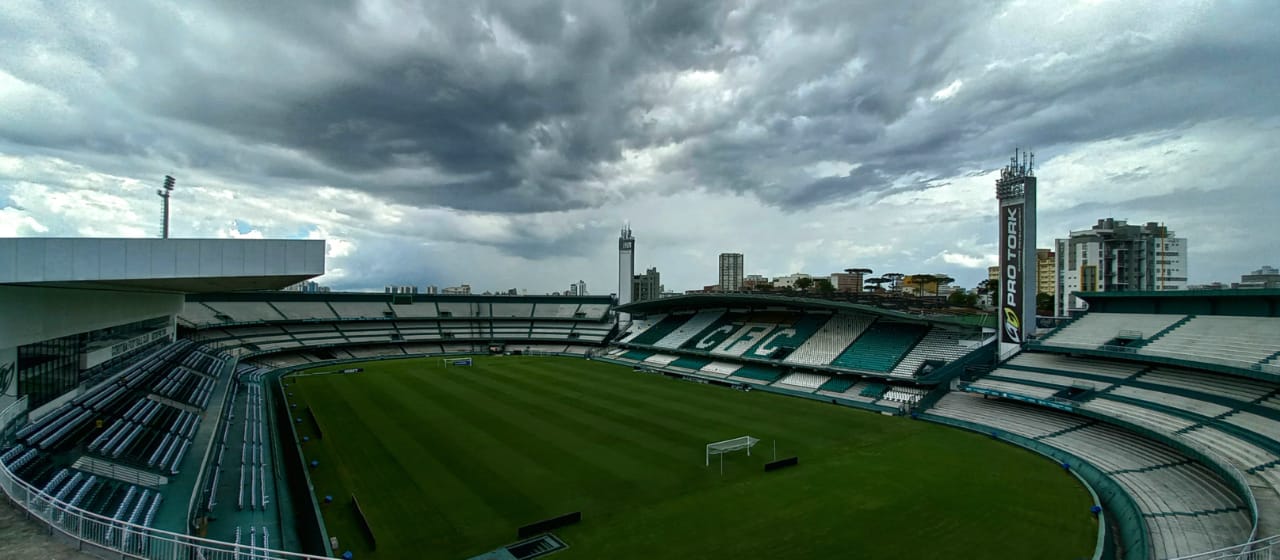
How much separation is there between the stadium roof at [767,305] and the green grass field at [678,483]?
29.6ft

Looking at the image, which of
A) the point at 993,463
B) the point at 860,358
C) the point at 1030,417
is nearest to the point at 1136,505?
the point at 993,463

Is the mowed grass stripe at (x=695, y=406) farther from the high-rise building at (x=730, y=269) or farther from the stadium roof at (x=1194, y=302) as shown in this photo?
the high-rise building at (x=730, y=269)

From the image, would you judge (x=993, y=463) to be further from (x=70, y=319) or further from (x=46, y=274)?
(x=70, y=319)

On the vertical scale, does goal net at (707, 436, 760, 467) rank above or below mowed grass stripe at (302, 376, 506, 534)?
above

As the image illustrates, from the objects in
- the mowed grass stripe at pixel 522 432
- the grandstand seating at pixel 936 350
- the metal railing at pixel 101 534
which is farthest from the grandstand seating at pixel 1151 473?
the metal railing at pixel 101 534

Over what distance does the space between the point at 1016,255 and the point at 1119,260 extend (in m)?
42.5

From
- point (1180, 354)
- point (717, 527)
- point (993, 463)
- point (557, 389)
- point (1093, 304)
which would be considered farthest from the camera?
point (557, 389)

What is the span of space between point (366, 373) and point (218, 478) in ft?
90.2

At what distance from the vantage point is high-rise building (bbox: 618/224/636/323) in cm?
6353

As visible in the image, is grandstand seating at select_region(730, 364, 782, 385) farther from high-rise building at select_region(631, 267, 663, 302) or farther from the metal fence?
high-rise building at select_region(631, 267, 663, 302)

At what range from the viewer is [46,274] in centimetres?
899

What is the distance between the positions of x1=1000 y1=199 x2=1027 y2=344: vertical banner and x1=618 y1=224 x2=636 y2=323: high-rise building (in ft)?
129

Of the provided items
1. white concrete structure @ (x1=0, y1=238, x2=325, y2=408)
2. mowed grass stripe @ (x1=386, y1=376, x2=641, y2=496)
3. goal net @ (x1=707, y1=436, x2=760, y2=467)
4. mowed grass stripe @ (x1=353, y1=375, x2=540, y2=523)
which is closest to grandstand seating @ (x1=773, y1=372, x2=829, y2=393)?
goal net @ (x1=707, y1=436, x2=760, y2=467)

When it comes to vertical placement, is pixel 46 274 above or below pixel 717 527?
above
